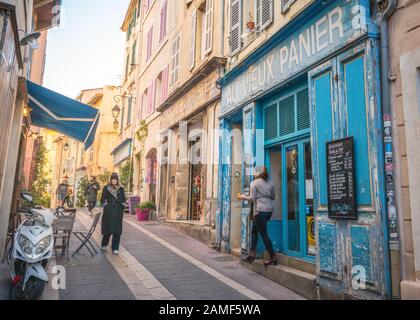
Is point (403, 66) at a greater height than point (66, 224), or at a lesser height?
greater

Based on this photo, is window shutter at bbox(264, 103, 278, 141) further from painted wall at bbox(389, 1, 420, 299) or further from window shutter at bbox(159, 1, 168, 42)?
window shutter at bbox(159, 1, 168, 42)

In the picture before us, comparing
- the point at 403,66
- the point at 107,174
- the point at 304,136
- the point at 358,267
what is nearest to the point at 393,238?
the point at 358,267

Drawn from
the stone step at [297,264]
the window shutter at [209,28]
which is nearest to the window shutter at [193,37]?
the window shutter at [209,28]

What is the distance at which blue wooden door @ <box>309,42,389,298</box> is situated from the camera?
396 centimetres

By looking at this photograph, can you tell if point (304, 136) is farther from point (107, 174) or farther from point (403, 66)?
point (107, 174)

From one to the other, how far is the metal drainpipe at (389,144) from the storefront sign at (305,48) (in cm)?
26

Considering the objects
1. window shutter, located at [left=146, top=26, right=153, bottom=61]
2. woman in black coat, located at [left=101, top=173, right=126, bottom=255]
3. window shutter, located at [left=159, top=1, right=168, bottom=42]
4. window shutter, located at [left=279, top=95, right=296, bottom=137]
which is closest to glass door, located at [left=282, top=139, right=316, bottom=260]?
window shutter, located at [left=279, top=95, right=296, bottom=137]

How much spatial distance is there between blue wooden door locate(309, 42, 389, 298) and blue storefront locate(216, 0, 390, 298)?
0.04 feet

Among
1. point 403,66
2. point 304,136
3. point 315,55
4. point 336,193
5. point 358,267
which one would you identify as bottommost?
point 358,267

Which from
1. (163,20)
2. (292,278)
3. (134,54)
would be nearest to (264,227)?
(292,278)

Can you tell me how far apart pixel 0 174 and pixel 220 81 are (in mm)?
5386

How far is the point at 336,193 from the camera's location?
15.0 feet

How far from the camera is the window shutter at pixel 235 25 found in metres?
8.33

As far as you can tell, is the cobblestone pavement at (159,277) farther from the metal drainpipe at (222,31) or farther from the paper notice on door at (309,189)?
the metal drainpipe at (222,31)
